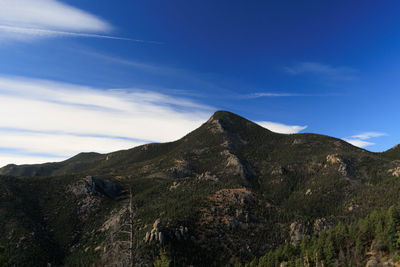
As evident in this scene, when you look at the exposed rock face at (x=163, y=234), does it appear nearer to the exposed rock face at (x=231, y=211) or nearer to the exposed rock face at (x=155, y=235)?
the exposed rock face at (x=155, y=235)

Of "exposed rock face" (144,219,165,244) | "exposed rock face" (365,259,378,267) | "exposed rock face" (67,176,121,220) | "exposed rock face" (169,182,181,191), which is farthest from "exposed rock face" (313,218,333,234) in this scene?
"exposed rock face" (67,176,121,220)

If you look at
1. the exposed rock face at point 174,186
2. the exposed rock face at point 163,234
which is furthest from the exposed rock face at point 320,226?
the exposed rock face at point 174,186

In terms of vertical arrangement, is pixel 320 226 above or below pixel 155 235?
below

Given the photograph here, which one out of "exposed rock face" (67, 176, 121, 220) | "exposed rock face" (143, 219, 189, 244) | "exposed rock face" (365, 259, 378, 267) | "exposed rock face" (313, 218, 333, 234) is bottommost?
"exposed rock face" (313, 218, 333, 234)

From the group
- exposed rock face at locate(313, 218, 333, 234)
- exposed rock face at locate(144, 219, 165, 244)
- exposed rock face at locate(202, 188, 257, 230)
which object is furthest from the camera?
exposed rock face at locate(313, 218, 333, 234)

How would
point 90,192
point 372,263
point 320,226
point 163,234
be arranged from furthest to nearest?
1. point 90,192
2. point 320,226
3. point 163,234
4. point 372,263

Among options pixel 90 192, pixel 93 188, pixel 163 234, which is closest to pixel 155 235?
pixel 163 234

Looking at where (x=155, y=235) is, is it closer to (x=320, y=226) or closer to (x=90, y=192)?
(x=90, y=192)

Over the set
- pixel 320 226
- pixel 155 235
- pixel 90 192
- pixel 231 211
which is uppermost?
pixel 90 192

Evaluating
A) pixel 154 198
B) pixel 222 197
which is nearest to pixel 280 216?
pixel 222 197

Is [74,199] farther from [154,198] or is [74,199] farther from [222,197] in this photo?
[222,197]

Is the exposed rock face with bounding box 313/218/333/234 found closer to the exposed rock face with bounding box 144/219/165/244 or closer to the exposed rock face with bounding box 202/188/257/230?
the exposed rock face with bounding box 202/188/257/230

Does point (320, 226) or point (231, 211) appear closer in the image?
point (231, 211)

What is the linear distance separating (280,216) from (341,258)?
6096cm
